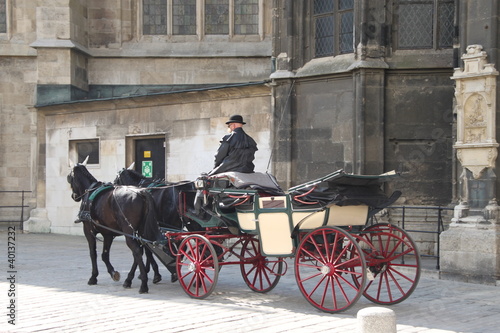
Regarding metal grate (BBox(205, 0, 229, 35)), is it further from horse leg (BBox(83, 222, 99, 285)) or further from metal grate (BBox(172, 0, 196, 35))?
horse leg (BBox(83, 222, 99, 285))

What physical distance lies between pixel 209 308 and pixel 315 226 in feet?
5.27

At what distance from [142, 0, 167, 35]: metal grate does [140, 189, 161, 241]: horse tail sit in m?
12.6

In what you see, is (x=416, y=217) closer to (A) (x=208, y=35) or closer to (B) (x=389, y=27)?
(B) (x=389, y=27)

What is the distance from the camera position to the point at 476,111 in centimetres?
1170

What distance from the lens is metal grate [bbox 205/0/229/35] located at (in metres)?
22.5

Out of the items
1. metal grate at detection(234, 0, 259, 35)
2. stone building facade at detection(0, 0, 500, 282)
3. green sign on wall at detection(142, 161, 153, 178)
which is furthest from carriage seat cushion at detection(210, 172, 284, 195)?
metal grate at detection(234, 0, 259, 35)

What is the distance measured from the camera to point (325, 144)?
14.9m

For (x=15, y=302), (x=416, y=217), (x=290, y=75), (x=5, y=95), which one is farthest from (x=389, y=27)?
(x=5, y=95)

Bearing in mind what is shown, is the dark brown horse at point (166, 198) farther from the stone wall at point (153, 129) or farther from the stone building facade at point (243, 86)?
the stone wall at point (153, 129)

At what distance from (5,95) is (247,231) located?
15.5m

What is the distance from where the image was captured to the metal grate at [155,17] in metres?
22.7

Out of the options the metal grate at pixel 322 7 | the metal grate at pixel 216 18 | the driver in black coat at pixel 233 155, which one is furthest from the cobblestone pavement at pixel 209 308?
the metal grate at pixel 216 18

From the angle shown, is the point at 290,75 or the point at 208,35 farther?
the point at 208,35

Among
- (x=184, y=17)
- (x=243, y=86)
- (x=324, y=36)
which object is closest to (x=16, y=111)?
(x=184, y=17)
